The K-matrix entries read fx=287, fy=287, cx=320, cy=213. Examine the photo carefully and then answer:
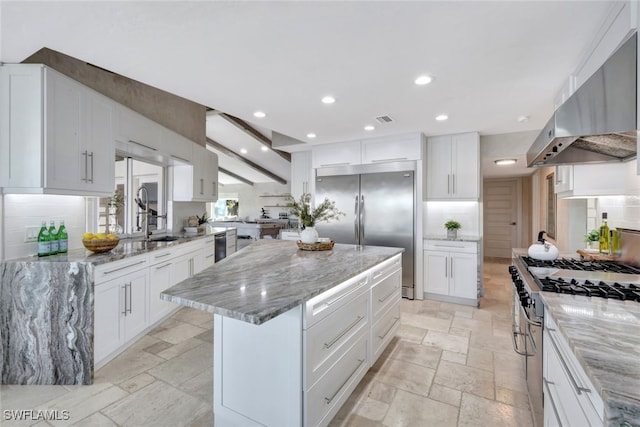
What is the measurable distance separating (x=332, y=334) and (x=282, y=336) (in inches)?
13.6

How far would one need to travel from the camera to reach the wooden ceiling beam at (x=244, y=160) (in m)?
7.81

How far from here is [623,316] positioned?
1.13 m

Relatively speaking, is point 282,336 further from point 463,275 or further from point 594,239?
point 463,275

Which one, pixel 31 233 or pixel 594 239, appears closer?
pixel 31 233

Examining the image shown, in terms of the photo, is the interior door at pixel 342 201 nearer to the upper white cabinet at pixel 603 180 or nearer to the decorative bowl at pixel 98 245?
the upper white cabinet at pixel 603 180

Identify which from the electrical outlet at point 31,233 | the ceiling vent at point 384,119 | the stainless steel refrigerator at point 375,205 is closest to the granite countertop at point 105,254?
the electrical outlet at point 31,233

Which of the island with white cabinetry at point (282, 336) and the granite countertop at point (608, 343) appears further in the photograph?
the island with white cabinetry at point (282, 336)

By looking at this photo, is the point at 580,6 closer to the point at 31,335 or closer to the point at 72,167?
the point at 72,167

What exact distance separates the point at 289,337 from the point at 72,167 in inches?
86.0

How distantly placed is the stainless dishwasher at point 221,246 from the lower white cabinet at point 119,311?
5.15 ft

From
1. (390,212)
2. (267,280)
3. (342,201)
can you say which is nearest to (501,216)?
(390,212)

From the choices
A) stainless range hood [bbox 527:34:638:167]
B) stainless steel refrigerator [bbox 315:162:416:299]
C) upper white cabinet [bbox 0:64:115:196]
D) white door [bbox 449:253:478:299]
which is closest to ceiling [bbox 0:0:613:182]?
upper white cabinet [bbox 0:64:115:196]

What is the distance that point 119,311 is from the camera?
237 cm

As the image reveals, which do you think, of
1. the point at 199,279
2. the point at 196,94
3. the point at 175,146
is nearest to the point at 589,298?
the point at 199,279
